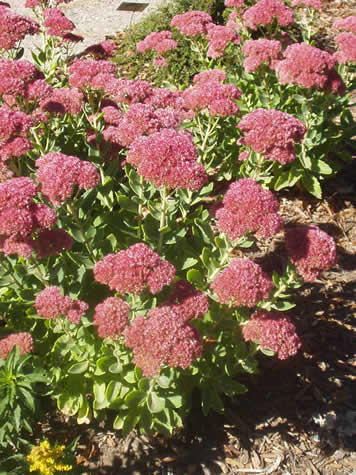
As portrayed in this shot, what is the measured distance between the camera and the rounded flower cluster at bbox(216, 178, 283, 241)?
243 cm

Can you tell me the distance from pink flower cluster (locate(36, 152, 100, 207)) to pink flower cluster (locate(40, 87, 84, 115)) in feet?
2.69

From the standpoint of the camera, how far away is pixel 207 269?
301cm

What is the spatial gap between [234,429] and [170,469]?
0.50m

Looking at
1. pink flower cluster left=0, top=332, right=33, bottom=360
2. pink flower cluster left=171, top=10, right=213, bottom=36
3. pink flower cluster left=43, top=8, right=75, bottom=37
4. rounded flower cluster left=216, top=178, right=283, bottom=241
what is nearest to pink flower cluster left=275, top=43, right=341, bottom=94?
pink flower cluster left=171, top=10, right=213, bottom=36

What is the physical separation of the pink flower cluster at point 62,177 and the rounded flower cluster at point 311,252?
117cm

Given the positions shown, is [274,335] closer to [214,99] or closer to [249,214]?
[249,214]

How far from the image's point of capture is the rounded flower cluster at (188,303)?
2.23m

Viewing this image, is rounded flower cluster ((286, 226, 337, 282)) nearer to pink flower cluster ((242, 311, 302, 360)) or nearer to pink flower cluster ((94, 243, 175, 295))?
pink flower cluster ((242, 311, 302, 360))

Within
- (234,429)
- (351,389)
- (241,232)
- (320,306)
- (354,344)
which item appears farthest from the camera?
(320,306)

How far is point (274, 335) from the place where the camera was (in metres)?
2.35

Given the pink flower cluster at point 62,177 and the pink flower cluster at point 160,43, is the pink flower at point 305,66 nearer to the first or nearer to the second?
the pink flower cluster at point 160,43

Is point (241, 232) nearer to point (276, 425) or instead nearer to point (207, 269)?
point (207, 269)

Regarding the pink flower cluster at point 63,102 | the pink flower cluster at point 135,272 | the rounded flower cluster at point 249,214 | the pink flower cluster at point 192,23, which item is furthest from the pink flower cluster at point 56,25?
the pink flower cluster at point 135,272

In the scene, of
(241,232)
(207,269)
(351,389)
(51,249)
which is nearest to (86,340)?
(51,249)
